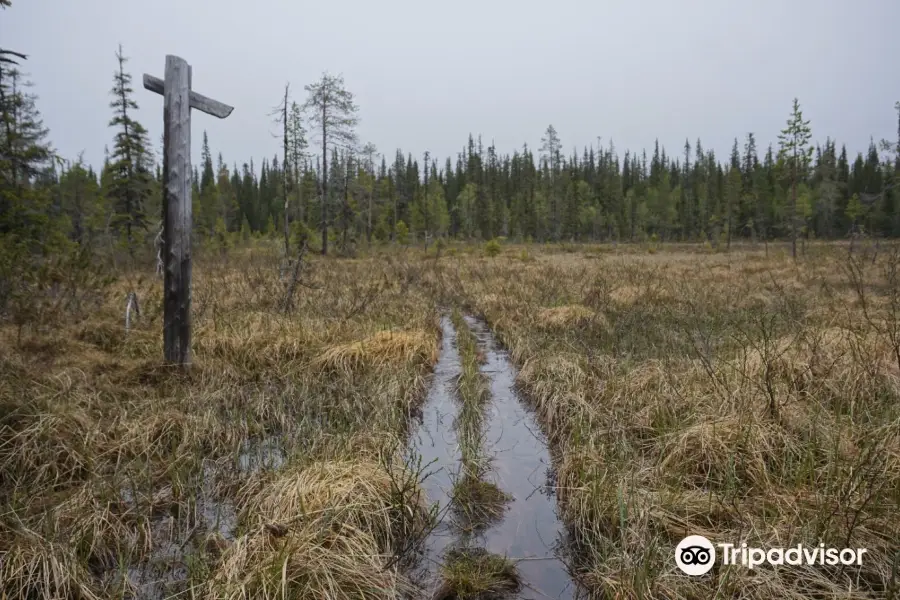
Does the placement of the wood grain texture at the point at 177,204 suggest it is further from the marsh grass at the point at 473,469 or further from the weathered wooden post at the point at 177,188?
the marsh grass at the point at 473,469

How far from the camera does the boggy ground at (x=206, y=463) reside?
275 cm

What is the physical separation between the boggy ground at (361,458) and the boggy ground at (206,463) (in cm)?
2

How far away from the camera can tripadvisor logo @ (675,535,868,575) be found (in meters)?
2.55

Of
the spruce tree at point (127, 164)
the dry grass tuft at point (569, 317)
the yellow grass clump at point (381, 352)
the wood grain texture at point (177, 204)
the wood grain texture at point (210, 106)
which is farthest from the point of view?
the spruce tree at point (127, 164)

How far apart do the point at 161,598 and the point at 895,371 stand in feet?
21.9

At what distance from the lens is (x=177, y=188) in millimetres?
5586

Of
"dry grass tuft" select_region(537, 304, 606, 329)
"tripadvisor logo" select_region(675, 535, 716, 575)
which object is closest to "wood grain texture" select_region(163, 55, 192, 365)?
"tripadvisor logo" select_region(675, 535, 716, 575)

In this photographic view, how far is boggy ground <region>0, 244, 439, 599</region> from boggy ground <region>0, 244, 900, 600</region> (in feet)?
0.07

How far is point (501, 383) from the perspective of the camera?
710 cm

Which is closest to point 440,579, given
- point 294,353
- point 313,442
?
point 313,442

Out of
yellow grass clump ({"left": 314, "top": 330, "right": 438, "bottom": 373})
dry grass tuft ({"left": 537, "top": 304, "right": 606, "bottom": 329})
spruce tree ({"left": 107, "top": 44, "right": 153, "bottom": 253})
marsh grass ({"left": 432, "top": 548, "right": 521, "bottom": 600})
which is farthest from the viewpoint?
spruce tree ({"left": 107, "top": 44, "right": 153, "bottom": 253})

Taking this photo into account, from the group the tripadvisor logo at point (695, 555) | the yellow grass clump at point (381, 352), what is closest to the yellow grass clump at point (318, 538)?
the tripadvisor logo at point (695, 555)

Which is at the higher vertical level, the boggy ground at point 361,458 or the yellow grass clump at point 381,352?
the yellow grass clump at point 381,352

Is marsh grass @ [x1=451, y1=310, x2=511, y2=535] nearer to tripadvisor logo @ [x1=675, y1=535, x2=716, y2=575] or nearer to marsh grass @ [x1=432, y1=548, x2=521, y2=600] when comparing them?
marsh grass @ [x1=432, y1=548, x2=521, y2=600]
